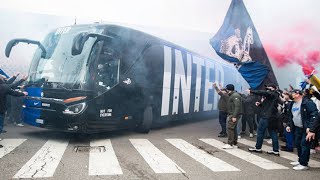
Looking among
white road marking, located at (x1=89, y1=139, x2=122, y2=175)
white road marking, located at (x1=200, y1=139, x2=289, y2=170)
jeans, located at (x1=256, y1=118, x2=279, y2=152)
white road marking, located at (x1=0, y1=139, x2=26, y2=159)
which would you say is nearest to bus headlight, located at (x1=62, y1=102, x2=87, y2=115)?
white road marking, located at (x1=89, y1=139, x2=122, y2=175)

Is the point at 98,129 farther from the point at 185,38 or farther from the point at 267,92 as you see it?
the point at 185,38

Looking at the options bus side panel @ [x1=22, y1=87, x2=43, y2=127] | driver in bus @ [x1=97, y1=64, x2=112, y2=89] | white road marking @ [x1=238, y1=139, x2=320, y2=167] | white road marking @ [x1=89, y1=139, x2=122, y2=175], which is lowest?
white road marking @ [x1=238, y1=139, x2=320, y2=167]

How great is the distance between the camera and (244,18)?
7883 millimetres

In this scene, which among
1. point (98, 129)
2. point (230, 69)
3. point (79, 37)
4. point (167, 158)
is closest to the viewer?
point (167, 158)

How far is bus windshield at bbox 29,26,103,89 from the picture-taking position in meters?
6.83

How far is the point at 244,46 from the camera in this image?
318 inches

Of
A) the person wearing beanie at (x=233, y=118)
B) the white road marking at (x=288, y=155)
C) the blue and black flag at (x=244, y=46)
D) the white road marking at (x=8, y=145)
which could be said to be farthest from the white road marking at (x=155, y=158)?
the blue and black flag at (x=244, y=46)

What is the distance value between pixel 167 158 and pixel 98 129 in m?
2.22

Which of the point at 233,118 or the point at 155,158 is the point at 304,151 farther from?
the point at 155,158

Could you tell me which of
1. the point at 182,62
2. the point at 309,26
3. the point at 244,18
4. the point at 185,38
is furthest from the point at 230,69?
the point at 309,26

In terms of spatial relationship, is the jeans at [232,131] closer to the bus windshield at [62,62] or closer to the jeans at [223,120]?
→ the jeans at [223,120]

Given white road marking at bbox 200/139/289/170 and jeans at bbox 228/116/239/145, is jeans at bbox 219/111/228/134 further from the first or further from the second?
jeans at bbox 228/116/239/145

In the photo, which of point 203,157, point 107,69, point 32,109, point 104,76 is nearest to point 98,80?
point 104,76

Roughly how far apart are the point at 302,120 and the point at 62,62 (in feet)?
17.3
